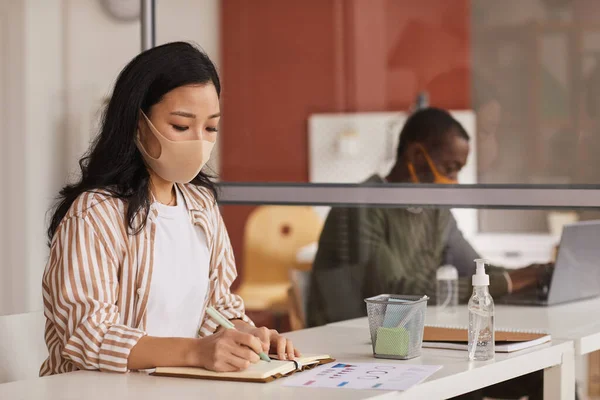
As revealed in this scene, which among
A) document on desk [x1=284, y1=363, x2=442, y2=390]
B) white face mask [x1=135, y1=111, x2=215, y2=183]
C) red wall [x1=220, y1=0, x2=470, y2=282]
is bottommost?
document on desk [x1=284, y1=363, x2=442, y2=390]

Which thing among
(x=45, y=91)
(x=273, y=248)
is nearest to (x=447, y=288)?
(x=273, y=248)

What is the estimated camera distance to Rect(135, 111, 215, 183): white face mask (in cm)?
183

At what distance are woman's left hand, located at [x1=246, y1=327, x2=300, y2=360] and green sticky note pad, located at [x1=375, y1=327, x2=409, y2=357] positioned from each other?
16cm

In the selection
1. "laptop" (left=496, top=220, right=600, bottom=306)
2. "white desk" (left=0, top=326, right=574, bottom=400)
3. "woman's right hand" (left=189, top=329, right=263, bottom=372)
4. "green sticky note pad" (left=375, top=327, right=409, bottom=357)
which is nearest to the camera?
"white desk" (left=0, top=326, right=574, bottom=400)

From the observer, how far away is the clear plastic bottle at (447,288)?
2729 mm

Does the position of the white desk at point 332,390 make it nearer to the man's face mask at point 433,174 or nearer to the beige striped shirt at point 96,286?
the beige striped shirt at point 96,286

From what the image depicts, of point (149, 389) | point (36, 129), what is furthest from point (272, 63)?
point (149, 389)

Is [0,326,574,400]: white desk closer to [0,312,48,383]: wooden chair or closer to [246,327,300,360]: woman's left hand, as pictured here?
[246,327,300,360]: woman's left hand

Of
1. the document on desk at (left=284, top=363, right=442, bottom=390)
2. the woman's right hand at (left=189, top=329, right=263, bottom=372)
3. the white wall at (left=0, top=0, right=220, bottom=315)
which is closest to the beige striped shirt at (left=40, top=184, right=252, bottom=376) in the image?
the woman's right hand at (left=189, top=329, right=263, bottom=372)

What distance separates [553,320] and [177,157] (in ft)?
3.49

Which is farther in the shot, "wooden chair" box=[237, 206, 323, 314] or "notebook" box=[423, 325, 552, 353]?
"wooden chair" box=[237, 206, 323, 314]

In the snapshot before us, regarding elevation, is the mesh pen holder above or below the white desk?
Answer: above

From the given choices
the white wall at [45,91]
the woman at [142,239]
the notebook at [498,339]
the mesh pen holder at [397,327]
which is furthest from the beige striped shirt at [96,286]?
the white wall at [45,91]

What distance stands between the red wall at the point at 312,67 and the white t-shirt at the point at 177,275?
1.16 m
